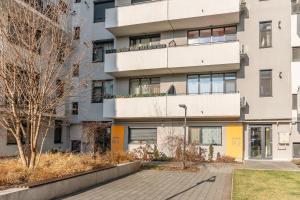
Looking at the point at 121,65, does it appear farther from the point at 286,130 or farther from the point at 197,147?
the point at 286,130

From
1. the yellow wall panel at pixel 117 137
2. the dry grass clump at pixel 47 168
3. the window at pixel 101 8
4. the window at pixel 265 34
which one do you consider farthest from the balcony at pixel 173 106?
the dry grass clump at pixel 47 168

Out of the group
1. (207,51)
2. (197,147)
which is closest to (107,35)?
(207,51)

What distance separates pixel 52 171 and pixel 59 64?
464 cm

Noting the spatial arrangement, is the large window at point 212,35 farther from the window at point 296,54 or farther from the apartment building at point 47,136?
the apartment building at point 47,136

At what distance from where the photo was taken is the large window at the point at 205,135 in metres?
23.7

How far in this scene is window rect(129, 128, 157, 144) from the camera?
25531 mm

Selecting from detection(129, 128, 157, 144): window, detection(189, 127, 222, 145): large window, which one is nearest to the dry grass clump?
detection(129, 128, 157, 144): window

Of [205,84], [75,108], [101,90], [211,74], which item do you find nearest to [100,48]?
[101,90]

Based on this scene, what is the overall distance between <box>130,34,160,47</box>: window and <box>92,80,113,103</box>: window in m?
3.80

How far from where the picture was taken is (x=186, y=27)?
2500cm

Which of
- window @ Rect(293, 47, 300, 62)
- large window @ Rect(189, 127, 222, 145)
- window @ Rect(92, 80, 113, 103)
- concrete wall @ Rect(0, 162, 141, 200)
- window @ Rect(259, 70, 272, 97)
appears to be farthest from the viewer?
window @ Rect(92, 80, 113, 103)

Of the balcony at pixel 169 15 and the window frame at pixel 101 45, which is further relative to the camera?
the window frame at pixel 101 45

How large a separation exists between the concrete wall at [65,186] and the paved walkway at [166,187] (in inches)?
15.9

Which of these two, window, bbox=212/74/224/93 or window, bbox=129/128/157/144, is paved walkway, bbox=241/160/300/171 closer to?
window, bbox=212/74/224/93
